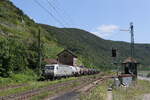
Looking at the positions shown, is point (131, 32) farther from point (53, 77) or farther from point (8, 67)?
point (8, 67)

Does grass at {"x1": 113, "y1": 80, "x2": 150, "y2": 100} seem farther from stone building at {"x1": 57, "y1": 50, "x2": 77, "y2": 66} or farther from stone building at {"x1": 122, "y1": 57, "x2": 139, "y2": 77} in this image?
stone building at {"x1": 57, "y1": 50, "x2": 77, "y2": 66}

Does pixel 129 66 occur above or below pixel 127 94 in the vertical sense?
above

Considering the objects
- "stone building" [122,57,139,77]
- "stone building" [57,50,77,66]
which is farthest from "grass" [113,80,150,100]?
"stone building" [57,50,77,66]

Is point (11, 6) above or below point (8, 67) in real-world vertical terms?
above

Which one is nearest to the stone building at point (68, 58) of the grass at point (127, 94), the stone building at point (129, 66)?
the stone building at point (129, 66)

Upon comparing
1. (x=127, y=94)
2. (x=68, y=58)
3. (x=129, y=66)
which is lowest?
(x=127, y=94)

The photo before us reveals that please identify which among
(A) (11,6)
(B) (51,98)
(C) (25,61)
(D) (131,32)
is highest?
(A) (11,6)

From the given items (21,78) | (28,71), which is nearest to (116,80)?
(21,78)

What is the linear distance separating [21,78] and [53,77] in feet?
25.7

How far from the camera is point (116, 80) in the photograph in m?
37.8

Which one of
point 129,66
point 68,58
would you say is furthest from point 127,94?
point 68,58

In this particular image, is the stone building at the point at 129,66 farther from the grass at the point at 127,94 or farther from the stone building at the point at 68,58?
the stone building at the point at 68,58

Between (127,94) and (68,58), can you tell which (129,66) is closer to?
(127,94)

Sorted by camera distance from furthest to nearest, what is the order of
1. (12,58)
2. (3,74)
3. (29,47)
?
(29,47)
(12,58)
(3,74)
